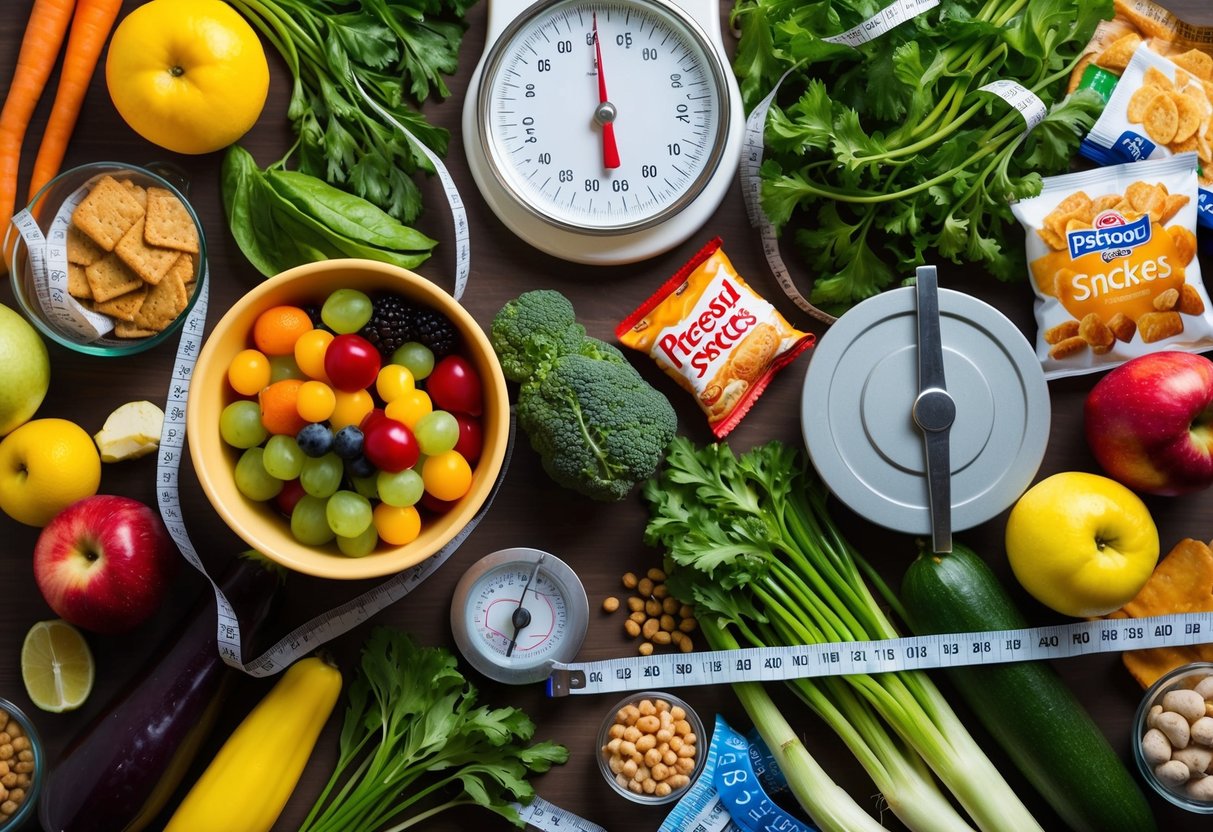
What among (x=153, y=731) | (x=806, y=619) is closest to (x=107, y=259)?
(x=153, y=731)

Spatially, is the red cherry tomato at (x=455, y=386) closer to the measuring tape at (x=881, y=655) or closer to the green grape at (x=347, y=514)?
the green grape at (x=347, y=514)

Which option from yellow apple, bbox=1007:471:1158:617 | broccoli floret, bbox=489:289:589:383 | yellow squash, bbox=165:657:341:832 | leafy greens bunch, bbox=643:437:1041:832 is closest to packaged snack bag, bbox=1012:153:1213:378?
yellow apple, bbox=1007:471:1158:617

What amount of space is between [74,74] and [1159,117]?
210 cm

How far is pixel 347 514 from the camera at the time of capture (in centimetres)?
159

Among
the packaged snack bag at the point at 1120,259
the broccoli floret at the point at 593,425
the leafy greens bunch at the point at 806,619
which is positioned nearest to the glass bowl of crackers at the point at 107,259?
the broccoli floret at the point at 593,425

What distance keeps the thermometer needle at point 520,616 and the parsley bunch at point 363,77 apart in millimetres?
724

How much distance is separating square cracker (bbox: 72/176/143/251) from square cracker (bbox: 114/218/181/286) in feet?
0.06

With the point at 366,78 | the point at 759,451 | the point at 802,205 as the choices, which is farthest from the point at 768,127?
the point at 366,78

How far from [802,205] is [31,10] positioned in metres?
1.56

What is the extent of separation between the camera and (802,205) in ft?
6.40

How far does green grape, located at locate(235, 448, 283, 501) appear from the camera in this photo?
1.63 metres

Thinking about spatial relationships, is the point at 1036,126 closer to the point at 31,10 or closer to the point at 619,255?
the point at 619,255

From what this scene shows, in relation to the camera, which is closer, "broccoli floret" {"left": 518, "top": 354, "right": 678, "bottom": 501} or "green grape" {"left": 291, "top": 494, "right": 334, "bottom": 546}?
"green grape" {"left": 291, "top": 494, "right": 334, "bottom": 546}

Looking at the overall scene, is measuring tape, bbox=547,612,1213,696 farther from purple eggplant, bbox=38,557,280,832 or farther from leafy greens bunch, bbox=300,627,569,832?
purple eggplant, bbox=38,557,280,832
